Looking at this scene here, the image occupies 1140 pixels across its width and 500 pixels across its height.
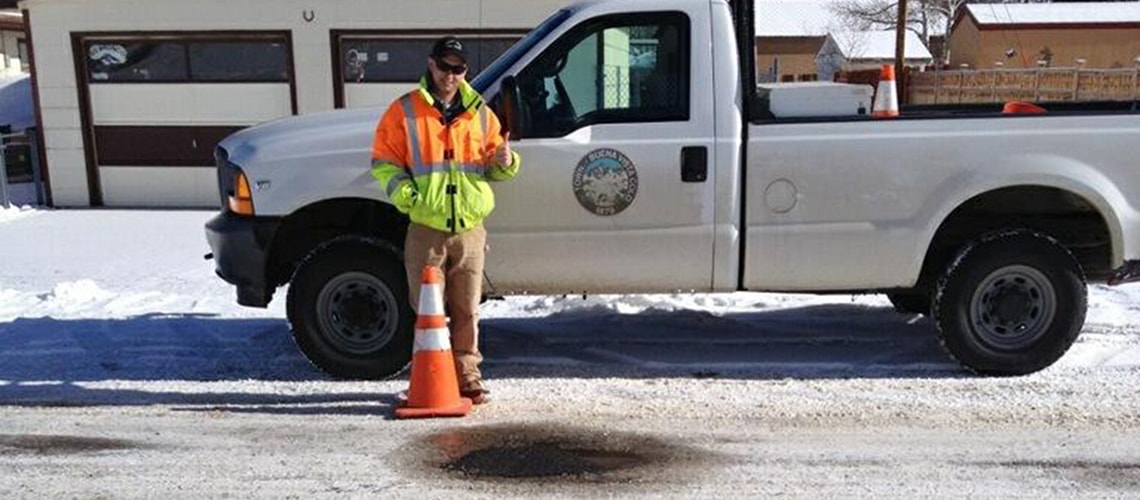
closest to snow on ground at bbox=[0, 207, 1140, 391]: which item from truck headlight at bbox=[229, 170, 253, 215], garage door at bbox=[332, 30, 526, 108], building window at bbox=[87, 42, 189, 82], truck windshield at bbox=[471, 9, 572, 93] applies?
truck headlight at bbox=[229, 170, 253, 215]

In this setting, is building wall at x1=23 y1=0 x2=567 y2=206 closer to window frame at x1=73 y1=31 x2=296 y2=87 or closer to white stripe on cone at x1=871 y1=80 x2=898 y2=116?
window frame at x1=73 y1=31 x2=296 y2=87

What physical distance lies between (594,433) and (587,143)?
1.55 meters

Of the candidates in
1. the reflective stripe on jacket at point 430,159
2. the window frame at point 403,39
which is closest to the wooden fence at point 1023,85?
the window frame at point 403,39

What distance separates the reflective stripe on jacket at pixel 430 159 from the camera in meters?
5.18

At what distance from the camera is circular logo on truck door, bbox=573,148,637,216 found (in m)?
5.57

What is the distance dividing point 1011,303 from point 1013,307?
26 mm

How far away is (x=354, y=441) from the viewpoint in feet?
16.3

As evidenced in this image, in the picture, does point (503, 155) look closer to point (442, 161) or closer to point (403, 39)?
point (442, 161)

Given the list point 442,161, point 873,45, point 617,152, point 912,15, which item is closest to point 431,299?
point 442,161

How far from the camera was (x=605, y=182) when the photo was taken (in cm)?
559

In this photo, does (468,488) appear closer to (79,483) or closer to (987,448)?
(79,483)

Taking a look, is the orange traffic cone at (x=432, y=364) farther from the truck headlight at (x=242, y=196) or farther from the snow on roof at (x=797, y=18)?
the snow on roof at (x=797, y=18)

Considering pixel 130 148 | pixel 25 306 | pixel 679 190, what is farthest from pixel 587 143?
pixel 130 148

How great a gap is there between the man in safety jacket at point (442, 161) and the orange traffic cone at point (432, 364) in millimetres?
170
